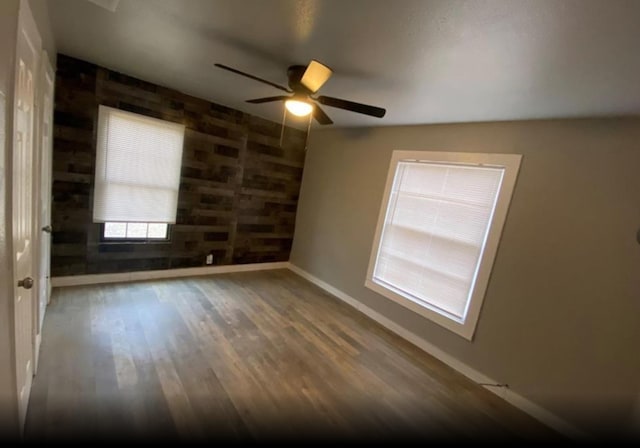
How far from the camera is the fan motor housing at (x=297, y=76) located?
2.23m

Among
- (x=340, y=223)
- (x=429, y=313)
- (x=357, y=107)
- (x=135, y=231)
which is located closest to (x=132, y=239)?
(x=135, y=231)

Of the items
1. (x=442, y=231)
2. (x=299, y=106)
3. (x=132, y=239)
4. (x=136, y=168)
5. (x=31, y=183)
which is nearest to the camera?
(x=31, y=183)

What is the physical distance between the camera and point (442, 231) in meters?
3.15

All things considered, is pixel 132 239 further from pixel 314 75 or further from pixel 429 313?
pixel 429 313

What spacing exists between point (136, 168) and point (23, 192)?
216 centimetres

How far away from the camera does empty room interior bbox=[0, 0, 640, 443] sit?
1.56 m

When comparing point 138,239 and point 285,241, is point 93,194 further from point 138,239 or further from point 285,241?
point 285,241

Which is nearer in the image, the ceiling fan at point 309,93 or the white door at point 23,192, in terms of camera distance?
the white door at point 23,192

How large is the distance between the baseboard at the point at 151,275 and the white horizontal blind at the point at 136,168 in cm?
68

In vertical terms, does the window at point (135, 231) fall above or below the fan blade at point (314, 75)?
below

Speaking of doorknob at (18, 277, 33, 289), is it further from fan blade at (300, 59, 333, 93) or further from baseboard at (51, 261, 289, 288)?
baseboard at (51, 261, 289, 288)

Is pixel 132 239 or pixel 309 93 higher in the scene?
pixel 309 93

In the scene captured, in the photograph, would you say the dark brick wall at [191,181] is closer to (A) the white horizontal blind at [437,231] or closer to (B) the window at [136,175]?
(B) the window at [136,175]

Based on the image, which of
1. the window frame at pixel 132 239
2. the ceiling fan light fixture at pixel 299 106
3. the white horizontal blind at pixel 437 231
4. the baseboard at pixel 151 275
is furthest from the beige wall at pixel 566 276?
the window frame at pixel 132 239
